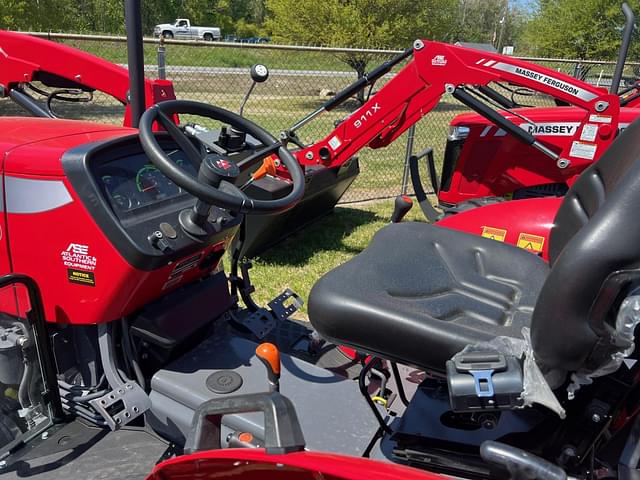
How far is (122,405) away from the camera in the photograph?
1.73 meters

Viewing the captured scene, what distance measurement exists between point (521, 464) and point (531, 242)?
1824 millimetres

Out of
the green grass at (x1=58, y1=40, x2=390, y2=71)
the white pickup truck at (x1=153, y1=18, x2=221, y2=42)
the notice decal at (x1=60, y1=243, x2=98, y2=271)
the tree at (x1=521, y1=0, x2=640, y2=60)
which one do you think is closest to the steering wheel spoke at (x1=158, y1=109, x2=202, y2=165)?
the notice decal at (x1=60, y1=243, x2=98, y2=271)

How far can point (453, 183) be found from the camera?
439 centimetres

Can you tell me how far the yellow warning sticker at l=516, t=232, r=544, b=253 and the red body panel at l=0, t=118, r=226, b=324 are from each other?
168 centimetres

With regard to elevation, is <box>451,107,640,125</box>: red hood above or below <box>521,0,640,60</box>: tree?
below

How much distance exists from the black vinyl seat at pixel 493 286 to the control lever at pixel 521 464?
0.20 metres

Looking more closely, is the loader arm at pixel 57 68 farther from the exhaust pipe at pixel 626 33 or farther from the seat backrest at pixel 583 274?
the exhaust pipe at pixel 626 33

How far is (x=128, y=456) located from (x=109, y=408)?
6.0 inches

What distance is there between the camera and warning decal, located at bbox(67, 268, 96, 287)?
5.34ft

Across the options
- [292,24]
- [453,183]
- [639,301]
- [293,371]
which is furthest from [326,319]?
[292,24]

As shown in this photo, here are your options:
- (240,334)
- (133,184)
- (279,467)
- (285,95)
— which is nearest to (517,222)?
(240,334)

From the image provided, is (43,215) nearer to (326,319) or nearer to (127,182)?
(127,182)

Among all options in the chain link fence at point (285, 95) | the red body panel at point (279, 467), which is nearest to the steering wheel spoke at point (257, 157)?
the red body panel at point (279, 467)

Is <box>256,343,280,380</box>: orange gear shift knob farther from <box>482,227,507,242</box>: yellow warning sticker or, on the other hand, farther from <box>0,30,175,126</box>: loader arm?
<box>482,227,507,242</box>: yellow warning sticker
